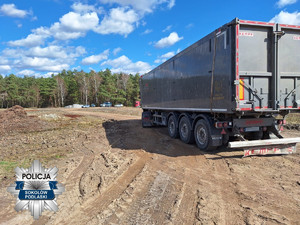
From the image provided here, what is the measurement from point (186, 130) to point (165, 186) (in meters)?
4.34

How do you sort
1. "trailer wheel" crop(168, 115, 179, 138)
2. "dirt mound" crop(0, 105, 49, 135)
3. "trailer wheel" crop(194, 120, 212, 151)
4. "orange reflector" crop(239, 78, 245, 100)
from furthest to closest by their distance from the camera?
1. "dirt mound" crop(0, 105, 49, 135)
2. "trailer wheel" crop(168, 115, 179, 138)
3. "trailer wheel" crop(194, 120, 212, 151)
4. "orange reflector" crop(239, 78, 245, 100)

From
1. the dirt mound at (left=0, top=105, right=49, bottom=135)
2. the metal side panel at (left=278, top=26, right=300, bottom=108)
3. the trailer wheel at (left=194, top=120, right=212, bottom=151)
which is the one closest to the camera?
the metal side panel at (left=278, top=26, right=300, bottom=108)

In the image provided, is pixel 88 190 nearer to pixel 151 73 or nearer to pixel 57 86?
pixel 151 73

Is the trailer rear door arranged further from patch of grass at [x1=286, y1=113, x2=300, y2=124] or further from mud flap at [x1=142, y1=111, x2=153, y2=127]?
mud flap at [x1=142, y1=111, x2=153, y2=127]

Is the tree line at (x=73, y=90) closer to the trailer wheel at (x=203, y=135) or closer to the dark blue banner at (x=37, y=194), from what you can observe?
the trailer wheel at (x=203, y=135)

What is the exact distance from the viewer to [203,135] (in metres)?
7.57

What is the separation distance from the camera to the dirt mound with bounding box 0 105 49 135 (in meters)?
14.2

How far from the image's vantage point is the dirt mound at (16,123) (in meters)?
14.2

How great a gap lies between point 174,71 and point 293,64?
4591mm

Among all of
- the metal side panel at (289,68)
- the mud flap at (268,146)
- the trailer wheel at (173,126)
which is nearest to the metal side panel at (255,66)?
the metal side panel at (289,68)

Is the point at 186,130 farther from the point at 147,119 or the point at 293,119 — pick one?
the point at 293,119

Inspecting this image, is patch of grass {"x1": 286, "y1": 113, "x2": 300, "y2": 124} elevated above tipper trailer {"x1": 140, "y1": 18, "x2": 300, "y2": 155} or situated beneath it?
situated beneath

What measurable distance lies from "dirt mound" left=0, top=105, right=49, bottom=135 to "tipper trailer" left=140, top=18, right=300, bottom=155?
472 inches

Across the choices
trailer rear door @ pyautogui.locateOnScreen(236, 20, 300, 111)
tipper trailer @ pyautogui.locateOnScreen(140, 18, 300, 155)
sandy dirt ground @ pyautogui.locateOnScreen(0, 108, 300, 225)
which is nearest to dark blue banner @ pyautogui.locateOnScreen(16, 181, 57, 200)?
sandy dirt ground @ pyautogui.locateOnScreen(0, 108, 300, 225)
